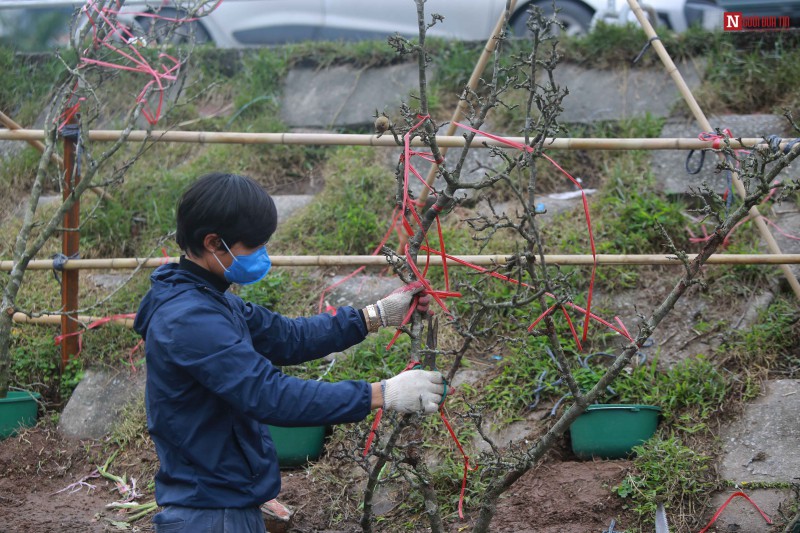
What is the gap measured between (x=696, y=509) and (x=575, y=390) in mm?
974

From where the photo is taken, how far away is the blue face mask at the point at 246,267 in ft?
7.43

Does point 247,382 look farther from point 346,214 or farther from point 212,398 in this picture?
point 346,214

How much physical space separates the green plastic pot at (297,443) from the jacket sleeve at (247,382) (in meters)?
1.38

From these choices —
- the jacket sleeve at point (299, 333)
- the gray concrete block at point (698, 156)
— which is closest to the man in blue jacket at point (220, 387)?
the jacket sleeve at point (299, 333)

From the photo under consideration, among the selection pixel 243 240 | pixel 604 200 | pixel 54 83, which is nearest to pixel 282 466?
pixel 243 240

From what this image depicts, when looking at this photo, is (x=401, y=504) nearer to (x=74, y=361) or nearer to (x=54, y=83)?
(x=74, y=361)

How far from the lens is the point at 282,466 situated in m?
3.54

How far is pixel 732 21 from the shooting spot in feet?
17.6

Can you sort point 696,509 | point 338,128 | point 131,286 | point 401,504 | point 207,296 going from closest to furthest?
1. point 207,296
2. point 696,509
3. point 401,504
4. point 131,286
5. point 338,128

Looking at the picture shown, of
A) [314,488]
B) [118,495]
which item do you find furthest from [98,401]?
[314,488]

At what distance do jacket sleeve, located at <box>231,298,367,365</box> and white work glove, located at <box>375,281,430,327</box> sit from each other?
90mm

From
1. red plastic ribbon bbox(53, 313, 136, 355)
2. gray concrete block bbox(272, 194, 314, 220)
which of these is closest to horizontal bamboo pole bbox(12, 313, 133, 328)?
red plastic ribbon bbox(53, 313, 136, 355)

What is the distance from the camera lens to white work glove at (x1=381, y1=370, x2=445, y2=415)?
2189 mm

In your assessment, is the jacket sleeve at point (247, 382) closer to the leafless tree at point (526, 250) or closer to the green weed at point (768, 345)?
the leafless tree at point (526, 250)
